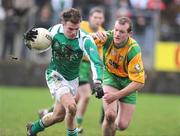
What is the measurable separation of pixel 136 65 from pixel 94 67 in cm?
99

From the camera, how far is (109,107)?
33.3ft

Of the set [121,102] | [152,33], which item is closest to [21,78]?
[152,33]

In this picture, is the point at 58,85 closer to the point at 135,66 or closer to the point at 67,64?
the point at 67,64

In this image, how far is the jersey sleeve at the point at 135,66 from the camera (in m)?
10.2

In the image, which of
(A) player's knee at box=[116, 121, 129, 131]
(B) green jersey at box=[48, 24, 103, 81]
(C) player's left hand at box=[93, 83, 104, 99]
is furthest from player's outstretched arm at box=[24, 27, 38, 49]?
(A) player's knee at box=[116, 121, 129, 131]

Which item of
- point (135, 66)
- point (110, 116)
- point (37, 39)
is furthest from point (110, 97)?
point (37, 39)

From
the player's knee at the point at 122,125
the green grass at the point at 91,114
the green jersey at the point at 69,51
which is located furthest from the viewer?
the green grass at the point at 91,114

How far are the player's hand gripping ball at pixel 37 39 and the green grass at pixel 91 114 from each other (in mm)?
2082

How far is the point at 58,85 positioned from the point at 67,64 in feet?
1.15

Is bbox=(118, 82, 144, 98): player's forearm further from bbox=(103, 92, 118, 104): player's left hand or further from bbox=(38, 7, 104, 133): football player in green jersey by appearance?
bbox=(38, 7, 104, 133): football player in green jersey

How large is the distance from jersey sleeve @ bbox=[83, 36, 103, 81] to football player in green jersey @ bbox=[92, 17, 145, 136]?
1.43 feet

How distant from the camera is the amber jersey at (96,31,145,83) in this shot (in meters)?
10.3

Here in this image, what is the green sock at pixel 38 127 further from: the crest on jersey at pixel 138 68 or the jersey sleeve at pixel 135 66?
the crest on jersey at pixel 138 68

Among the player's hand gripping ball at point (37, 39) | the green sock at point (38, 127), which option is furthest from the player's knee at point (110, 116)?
the player's hand gripping ball at point (37, 39)
